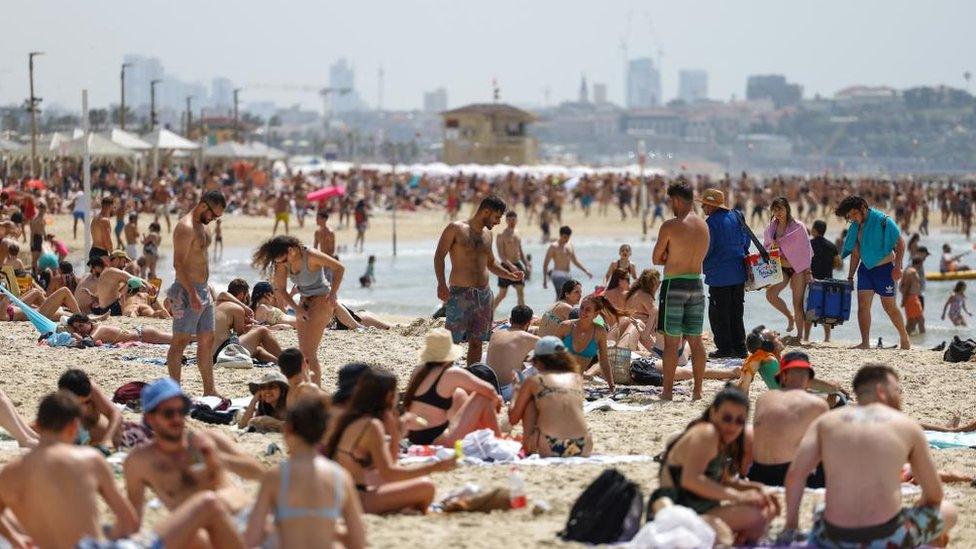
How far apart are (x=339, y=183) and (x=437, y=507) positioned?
48.6 metres

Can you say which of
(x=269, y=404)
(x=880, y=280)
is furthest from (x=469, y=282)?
(x=880, y=280)

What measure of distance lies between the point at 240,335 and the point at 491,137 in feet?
231

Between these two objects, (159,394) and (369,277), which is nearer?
(159,394)

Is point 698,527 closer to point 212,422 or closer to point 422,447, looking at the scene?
point 422,447

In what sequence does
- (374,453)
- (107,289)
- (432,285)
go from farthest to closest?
(432,285) → (107,289) → (374,453)

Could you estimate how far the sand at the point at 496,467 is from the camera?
5.99m

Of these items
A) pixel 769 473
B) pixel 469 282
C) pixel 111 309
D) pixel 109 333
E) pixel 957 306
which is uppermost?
pixel 469 282

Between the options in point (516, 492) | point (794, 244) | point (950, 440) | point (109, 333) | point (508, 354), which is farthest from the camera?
point (794, 244)

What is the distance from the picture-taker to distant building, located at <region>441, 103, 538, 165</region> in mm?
80750

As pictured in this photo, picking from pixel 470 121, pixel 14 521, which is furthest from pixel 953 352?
pixel 470 121

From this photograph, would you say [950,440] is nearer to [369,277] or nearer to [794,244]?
[794,244]

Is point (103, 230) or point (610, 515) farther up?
point (103, 230)

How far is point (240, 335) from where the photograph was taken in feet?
35.9

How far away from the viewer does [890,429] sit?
5.38m
